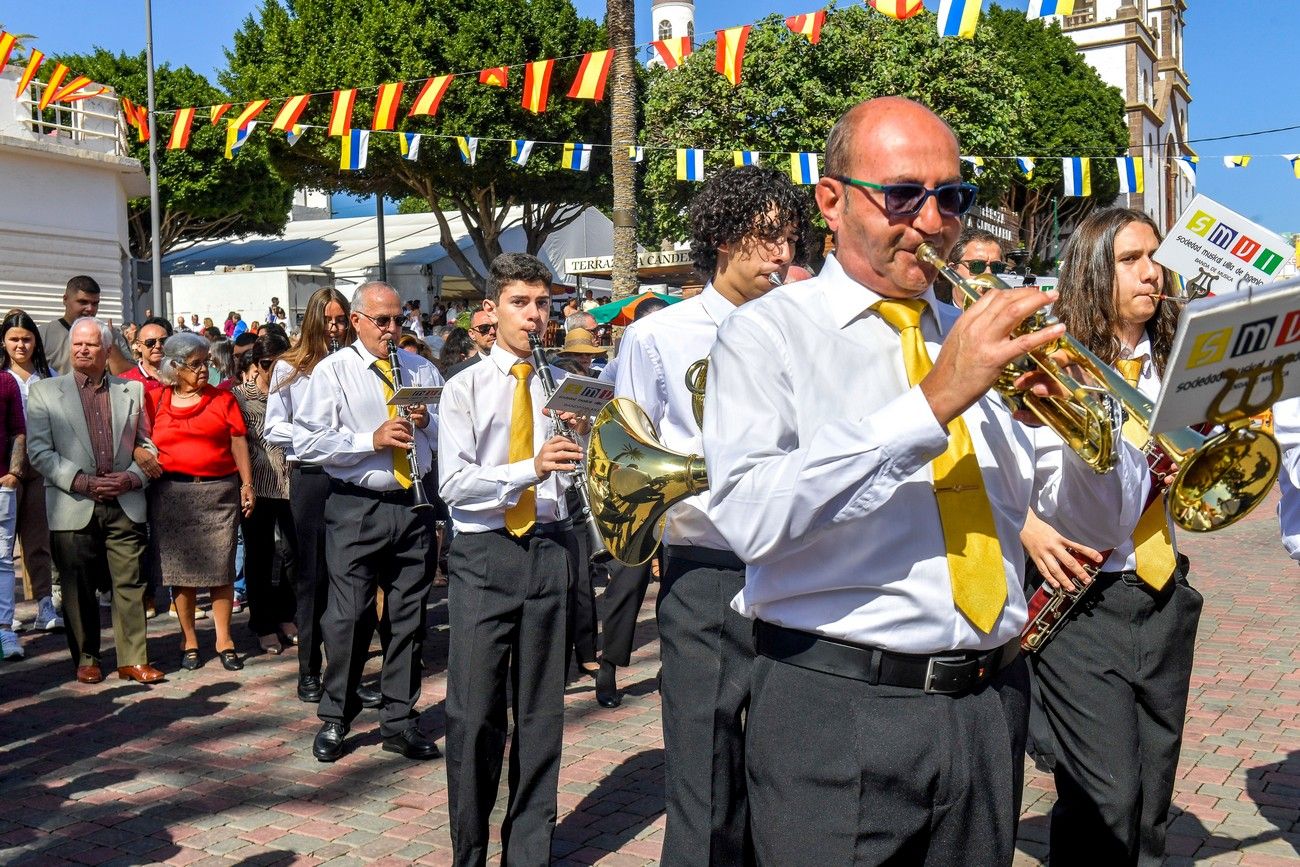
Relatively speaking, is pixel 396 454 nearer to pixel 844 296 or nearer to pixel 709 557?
pixel 709 557

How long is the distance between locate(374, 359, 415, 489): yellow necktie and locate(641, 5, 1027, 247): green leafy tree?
2579 cm

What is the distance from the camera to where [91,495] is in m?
7.53

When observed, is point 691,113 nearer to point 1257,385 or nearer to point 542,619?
point 542,619

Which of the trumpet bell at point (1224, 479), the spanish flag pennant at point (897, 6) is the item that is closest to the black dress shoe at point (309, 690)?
the trumpet bell at point (1224, 479)

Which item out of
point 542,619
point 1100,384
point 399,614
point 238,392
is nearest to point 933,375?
point 1100,384

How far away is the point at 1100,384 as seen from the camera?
2.21 m

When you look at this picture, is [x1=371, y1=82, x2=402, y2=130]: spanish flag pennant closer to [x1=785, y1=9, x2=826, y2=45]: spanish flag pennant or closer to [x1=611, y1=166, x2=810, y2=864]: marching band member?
[x1=785, y1=9, x2=826, y2=45]: spanish flag pennant

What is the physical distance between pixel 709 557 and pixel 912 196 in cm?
171

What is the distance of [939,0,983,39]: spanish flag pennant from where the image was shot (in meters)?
11.6

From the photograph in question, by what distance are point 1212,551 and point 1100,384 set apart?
35.3 feet

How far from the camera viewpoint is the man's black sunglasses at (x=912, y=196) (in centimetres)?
229

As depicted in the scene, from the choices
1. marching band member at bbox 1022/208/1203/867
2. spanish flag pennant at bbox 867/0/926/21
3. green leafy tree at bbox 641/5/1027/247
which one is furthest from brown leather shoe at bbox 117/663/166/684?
green leafy tree at bbox 641/5/1027/247

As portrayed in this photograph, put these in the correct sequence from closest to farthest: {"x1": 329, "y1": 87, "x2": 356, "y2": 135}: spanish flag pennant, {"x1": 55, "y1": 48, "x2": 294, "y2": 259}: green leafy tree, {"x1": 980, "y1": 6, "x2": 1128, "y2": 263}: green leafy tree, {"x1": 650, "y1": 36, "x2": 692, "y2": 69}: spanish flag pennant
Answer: {"x1": 650, "y1": 36, "x2": 692, "y2": 69}: spanish flag pennant < {"x1": 329, "y1": 87, "x2": 356, "y2": 135}: spanish flag pennant < {"x1": 55, "y1": 48, "x2": 294, "y2": 259}: green leafy tree < {"x1": 980, "y1": 6, "x2": 1128, "y2": 263}: green leafy tree

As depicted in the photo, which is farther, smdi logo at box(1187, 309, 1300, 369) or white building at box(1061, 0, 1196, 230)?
white building at box(1061, 0, 1196, 230)
